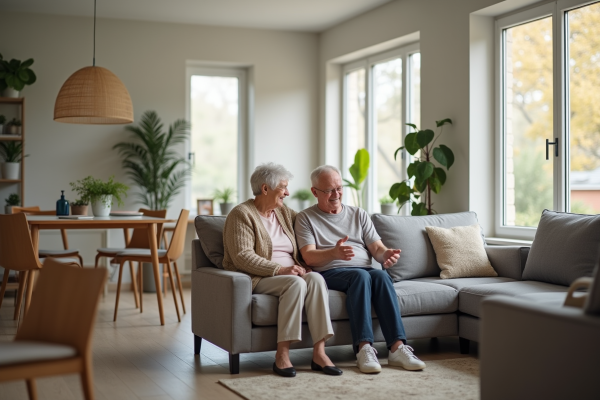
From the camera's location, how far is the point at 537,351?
2.25 meters

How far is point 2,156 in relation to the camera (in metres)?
6.69

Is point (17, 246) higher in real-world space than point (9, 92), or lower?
lower

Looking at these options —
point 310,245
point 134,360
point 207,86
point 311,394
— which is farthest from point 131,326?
point 207,86

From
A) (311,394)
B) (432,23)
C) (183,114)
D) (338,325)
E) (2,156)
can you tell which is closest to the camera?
(311,394)

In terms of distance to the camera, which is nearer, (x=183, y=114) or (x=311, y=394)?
(x=311, y=394)

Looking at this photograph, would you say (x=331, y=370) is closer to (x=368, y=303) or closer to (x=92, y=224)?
(x=368, y=303)

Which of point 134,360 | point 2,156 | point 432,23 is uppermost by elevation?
point 432,23

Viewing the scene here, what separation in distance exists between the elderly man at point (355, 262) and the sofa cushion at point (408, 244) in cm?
27

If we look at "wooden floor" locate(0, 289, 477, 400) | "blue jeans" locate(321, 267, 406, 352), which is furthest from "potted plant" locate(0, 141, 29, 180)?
"blue jeans" locate(321, 267, 406, 352)

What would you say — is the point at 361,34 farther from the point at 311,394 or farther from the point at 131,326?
the point at 311,394

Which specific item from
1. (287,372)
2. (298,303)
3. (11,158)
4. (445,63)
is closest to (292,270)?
(298,303)

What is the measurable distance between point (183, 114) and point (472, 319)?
13.9ft

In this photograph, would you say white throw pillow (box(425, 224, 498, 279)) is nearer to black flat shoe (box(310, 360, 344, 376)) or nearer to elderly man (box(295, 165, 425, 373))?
elderly man (box(295, 165, 425, 373))

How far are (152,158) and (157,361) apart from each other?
11.3 feet
